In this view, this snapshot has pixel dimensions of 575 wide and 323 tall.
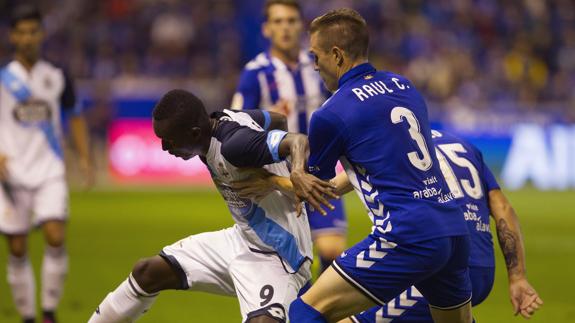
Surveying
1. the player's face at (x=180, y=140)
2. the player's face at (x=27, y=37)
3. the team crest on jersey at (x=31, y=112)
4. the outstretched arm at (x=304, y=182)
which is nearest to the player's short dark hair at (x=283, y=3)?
the player's face at (x=27, y=37)

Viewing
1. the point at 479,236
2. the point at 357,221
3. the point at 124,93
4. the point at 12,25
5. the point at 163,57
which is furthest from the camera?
the point at 163,57

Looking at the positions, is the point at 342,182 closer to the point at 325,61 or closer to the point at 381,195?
the point at 381,195

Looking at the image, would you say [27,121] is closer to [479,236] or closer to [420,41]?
[479,236]

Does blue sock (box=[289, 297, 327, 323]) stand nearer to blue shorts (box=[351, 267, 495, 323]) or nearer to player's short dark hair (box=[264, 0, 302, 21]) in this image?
blue shorts (box=[351, 267, 495, 323])

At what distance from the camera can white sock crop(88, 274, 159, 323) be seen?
587 cm

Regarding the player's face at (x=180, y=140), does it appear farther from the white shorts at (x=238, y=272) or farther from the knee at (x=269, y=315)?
the knee at (x=269, y=315)

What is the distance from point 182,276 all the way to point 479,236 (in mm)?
1695

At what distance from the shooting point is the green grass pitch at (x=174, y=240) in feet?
28.3

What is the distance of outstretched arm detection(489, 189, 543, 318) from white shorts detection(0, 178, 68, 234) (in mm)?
3640

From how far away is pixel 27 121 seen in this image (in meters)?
8.33

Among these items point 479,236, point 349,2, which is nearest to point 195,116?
point 479,236

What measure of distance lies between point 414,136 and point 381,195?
0.32 meters

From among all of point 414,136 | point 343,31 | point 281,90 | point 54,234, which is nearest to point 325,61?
point 343,31

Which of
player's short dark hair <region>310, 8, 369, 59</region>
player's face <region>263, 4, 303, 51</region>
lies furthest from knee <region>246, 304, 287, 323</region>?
player's face <region>263, 4, 303, 51</region>
